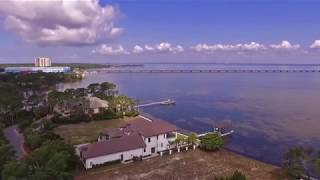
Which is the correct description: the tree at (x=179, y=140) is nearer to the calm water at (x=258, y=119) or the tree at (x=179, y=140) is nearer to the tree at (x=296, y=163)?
the calm water at (x=258, y=119)

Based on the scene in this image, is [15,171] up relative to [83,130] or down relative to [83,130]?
up

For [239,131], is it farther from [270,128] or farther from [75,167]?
[75,167]

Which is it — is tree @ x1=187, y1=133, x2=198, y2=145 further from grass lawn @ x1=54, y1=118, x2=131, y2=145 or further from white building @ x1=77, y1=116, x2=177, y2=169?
grass lawn @ x1=54, y1=118, x2=131, y2=145

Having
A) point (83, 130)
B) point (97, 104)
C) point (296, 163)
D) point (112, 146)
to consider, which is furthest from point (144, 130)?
point (97, 104)

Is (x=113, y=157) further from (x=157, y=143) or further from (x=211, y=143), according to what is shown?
(x=211, y=143)

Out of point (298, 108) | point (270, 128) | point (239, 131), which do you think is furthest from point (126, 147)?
point (298, 108)

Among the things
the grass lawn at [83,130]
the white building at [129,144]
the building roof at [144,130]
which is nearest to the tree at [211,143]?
the white building at [129,144]

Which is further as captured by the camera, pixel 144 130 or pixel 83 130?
pixel 83 130
